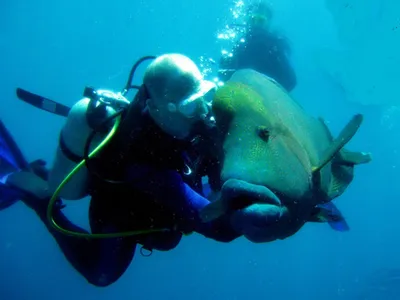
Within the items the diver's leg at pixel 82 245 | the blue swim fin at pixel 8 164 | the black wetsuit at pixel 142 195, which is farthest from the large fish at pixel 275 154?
the blue swim fin at pixel 8 164

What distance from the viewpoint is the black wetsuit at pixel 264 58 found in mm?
8062

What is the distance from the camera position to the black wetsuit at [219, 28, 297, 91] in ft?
26.5

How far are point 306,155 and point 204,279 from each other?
64.8 m

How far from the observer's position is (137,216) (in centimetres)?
356

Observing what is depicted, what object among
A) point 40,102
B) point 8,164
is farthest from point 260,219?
point 8,164

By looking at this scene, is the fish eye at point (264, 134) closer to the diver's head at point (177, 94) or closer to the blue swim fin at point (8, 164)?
the diver's head at point (177, 94)

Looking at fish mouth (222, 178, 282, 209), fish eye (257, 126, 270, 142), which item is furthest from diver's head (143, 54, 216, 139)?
fish mouth (222, 178, 282, 209)

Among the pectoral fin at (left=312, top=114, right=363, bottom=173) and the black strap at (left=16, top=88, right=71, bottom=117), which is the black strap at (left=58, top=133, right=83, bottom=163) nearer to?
the black strap at (left=16, top=88, right=71, bottom=117)

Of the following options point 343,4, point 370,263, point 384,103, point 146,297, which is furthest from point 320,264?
point 343,4

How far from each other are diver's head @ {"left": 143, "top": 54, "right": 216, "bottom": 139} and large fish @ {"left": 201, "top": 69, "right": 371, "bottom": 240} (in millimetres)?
693

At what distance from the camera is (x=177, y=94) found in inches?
106

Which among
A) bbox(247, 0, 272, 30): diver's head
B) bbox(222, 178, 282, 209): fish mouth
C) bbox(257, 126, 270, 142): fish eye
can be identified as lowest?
bbox(247, 0, 272, 30): diver's head

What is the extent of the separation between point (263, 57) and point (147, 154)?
19.0 feet

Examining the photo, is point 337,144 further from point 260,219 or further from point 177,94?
point 177,94
